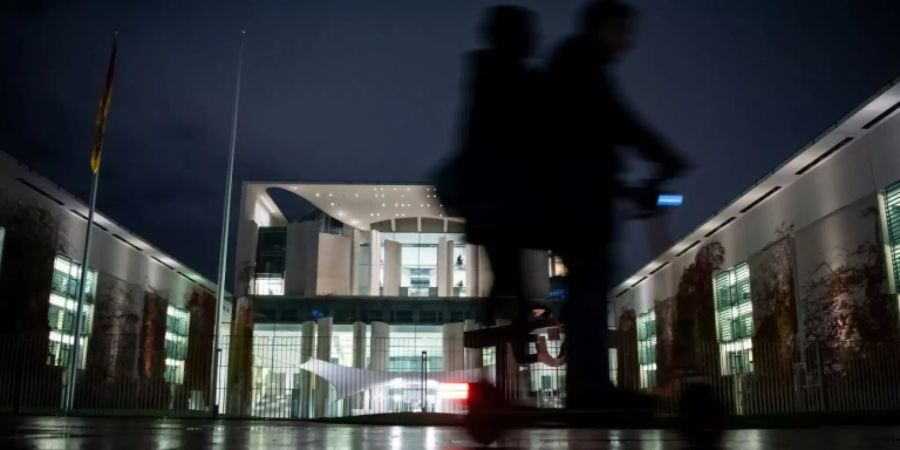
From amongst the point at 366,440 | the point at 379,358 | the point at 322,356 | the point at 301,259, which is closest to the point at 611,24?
the point at 366,440

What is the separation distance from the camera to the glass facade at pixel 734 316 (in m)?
23.1

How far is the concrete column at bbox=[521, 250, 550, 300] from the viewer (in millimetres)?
2559

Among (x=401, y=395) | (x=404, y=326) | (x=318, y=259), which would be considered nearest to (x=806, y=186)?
(x=401, y=395)

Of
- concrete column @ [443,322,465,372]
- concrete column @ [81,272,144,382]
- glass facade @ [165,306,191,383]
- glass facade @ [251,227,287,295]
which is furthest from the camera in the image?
glass facade @ [251,227,287,295]

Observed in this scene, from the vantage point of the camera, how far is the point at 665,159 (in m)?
2.46

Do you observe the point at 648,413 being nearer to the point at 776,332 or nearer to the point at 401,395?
the point at 776,332

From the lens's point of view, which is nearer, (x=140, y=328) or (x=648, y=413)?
(x=648, y=413)

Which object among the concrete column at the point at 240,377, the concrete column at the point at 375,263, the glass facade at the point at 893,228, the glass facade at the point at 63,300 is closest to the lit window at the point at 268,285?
the concrete column at the point at 375,263

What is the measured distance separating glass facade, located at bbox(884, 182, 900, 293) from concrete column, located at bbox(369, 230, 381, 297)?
32.0 metres

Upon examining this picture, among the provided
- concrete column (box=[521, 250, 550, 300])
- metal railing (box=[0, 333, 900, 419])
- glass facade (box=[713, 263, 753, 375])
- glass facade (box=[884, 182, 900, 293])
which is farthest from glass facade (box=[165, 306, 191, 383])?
concrete column (box=[521, 250, 550, 300])

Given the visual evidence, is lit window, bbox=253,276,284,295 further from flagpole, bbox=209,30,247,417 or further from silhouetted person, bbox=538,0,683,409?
silhouetted person, bbox=538,0,683,409

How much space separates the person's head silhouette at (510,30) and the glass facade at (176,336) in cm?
3708

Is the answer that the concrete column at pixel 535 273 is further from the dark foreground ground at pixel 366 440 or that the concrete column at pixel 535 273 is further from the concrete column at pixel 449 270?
the concrete column at pixel 449 270

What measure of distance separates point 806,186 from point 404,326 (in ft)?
80.2
